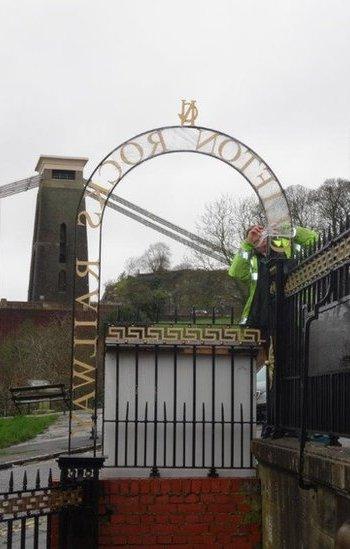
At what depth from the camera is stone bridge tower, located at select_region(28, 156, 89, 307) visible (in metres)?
76.2

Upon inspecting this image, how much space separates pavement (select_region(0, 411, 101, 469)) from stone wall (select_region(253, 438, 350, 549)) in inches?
254

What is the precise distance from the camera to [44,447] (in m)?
15.9

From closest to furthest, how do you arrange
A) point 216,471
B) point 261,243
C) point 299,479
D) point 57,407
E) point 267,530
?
point 299,479 → point 267,530 → point 216,471 → point 261,243 → point 57,407

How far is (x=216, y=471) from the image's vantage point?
20.8 ft

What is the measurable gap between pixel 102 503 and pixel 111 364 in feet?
3.24

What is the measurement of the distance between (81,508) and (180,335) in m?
1.41

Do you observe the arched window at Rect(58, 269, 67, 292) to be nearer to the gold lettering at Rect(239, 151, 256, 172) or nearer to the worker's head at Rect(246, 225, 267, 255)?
the gold lettering at Rect(239, 151, 256, 172)

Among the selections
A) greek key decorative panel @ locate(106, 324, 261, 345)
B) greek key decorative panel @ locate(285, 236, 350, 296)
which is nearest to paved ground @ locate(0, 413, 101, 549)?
greek key decorative panel @ locate(106, 324, 261, 345)

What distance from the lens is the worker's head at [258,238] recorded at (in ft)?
22.7

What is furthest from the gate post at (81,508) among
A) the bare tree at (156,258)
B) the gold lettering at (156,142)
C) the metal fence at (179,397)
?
the bare tree at (156,258)

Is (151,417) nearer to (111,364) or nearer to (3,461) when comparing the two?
(111,364)

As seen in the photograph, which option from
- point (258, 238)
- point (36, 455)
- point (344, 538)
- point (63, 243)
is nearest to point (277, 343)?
point (258, 238)

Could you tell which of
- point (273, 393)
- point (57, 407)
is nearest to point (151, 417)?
point (273, 393)

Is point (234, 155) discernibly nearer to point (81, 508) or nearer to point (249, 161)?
point (249, 161)
